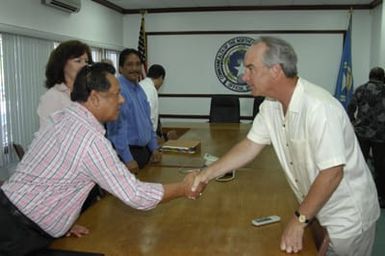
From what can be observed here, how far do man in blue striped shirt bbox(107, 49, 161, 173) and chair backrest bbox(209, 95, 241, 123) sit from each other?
3106 mm

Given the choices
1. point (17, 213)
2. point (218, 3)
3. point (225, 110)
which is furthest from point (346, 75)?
point (17, 213)

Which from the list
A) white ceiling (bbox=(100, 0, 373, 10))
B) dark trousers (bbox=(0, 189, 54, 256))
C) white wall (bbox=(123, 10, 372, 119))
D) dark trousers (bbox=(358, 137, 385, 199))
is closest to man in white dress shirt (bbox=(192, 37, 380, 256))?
dark trousers (bbox=(0, 189, 54, 256))

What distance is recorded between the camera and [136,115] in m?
3.24

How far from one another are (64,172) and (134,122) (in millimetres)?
1791

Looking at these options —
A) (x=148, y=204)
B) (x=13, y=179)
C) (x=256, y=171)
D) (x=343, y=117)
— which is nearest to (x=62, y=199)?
(x=13, y=179)

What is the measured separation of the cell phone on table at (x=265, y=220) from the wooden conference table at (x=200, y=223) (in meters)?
0.02

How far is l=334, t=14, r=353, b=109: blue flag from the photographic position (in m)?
7.00

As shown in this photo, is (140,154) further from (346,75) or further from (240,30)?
(346,75)

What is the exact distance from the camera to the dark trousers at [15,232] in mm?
1409

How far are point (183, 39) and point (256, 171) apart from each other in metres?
5.04

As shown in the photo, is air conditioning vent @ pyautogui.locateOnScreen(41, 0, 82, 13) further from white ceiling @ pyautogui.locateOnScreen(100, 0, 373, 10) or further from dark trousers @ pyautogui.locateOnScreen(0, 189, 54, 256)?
dark trousers @ pyautogui.locateOnScreen(0, 189, 54, 256)

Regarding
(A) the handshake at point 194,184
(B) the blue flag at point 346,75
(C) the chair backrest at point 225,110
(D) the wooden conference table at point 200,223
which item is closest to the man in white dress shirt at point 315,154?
(D) the wooden conference table at point 200,223

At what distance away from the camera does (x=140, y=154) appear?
11.0 ft

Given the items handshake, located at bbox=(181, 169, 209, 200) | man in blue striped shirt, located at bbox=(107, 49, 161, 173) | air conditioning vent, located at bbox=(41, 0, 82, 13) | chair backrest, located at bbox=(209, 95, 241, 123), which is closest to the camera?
handshake, located at bbox=(181, 169, 209, 200)
